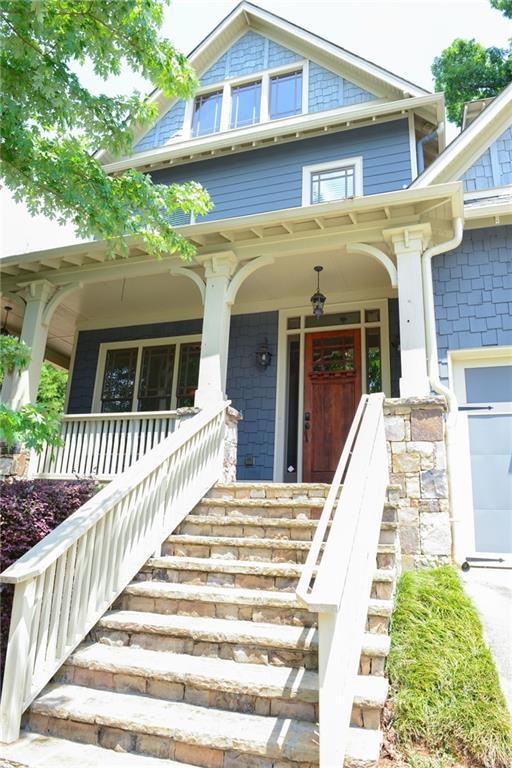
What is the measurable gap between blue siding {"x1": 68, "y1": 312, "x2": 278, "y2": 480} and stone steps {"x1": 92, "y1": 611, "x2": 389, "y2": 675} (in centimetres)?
398

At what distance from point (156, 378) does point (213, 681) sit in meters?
6.13

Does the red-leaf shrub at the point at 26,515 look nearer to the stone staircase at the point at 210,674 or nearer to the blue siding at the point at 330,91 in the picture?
the stone staircase at the point at 210,674

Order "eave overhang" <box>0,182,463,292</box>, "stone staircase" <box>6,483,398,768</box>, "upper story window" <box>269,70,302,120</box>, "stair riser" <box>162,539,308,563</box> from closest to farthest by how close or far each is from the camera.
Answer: "stone staircase" <box>6,483,398,768</box> → "stair riser" <box>162,539,308,563</box> → "eave overhang" <box>0,182,463,292</box> → "upper story window" <box>269,70,302,120</box>

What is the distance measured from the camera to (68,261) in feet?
21.2

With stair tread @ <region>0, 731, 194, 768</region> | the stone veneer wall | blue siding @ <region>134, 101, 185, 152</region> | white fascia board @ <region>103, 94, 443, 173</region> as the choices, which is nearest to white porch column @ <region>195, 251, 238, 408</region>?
the stone veneer wall

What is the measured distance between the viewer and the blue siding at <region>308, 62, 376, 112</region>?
805cm

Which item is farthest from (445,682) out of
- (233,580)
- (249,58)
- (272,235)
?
(249,58)

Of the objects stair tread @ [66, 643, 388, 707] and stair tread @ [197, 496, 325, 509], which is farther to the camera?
stair tread @ [197, 496, 325, 509]

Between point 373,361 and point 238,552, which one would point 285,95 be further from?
point 238,552

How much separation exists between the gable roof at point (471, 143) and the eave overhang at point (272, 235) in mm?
1172

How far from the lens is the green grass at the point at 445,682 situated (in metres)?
2.24

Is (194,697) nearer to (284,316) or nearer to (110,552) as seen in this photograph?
(110,552)

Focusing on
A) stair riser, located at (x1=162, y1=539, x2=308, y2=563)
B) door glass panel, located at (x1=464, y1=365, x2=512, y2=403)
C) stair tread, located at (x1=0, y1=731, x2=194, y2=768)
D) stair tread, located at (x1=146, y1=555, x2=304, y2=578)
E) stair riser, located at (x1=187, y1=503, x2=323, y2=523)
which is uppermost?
door glass panel, located at (x1=464, y1=365, x2=512, y2=403)

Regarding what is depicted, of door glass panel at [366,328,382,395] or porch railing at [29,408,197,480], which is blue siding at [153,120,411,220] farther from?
porch railing at [29,408,197,480]
